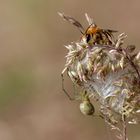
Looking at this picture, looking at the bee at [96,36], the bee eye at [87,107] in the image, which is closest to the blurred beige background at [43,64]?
the bee eye at [87,107]

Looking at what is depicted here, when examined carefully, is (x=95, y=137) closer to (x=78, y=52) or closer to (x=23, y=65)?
(x=23, y=65)

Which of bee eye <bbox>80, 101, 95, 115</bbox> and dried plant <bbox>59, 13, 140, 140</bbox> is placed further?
bee eye <bbox>80, 101, 95, 115</bbox>

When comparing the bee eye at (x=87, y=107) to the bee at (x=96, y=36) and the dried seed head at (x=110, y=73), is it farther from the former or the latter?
the bee at (x=96, y=36)

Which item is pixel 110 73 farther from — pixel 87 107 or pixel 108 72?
pixel 87 107

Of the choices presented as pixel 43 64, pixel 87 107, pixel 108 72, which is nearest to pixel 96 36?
pixel 108 72

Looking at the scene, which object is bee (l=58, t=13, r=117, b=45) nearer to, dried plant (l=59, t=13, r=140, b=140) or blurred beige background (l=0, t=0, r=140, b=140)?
dried plant (l=59, t=13, r=140, b=140)

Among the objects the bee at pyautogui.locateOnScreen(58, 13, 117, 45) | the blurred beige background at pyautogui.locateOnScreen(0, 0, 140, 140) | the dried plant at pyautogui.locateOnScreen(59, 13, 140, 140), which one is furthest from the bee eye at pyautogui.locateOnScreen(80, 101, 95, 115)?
the blurred beige background at pyautogui.locateOnScreen(0, 0, 140, 140)
